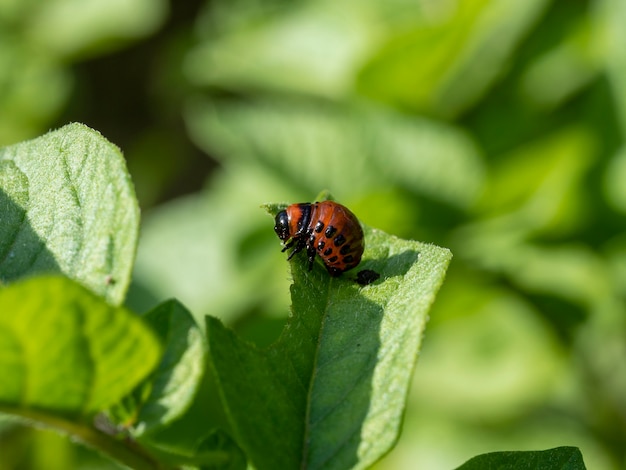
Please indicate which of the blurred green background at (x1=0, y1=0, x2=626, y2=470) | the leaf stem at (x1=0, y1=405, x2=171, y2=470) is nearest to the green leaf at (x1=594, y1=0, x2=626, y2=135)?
the blurred green background at (x1=0, y1=0, x2=626, y2=470)

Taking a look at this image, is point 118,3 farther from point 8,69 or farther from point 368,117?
point 368,117

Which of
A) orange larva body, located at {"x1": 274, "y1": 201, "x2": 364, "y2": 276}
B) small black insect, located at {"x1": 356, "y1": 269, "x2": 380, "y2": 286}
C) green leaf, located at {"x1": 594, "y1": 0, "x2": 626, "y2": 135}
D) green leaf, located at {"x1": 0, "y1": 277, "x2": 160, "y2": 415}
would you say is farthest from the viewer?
green leaf, located at {"x1": 594, "y1": 0, "x2": 626, "y2": 135}

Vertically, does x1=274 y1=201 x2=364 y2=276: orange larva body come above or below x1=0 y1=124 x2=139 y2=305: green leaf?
below

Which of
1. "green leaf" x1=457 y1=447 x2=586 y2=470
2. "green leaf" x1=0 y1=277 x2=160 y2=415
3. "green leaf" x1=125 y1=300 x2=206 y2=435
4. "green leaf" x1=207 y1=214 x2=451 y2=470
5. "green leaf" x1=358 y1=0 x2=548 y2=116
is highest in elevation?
"green leaf" x1=0 y1=277 x2=160 y2=415

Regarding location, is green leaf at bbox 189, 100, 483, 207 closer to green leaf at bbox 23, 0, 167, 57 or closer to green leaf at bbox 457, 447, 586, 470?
green leaf at bbox 23, 0, 167, 57

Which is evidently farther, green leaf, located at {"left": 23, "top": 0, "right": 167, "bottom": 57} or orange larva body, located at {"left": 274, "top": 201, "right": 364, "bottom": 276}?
green leaf, located at {"left": 23, "top": 0, "right": 167, "bottom": 57}

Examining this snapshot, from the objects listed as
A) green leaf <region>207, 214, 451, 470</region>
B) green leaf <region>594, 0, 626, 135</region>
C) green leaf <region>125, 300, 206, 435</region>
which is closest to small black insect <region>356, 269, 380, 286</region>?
green leaf <region>207, 214, 451, 470</region>

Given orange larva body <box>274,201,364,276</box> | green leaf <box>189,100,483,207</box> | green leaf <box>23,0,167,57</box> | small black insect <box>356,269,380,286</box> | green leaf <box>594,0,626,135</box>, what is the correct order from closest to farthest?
small black insect <box>356,269,380,286</box> < orange larva body <box>274,201,364,276</box> < green leaf <box>594,0,626,135</box> < green leaf <box>189,100,483,207</box> < green leaf <box>23,0,167,57</box>

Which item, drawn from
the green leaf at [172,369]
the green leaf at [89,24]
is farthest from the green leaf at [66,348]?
the green leaf at [89,24]

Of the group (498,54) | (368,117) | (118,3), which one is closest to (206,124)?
(368,117)
